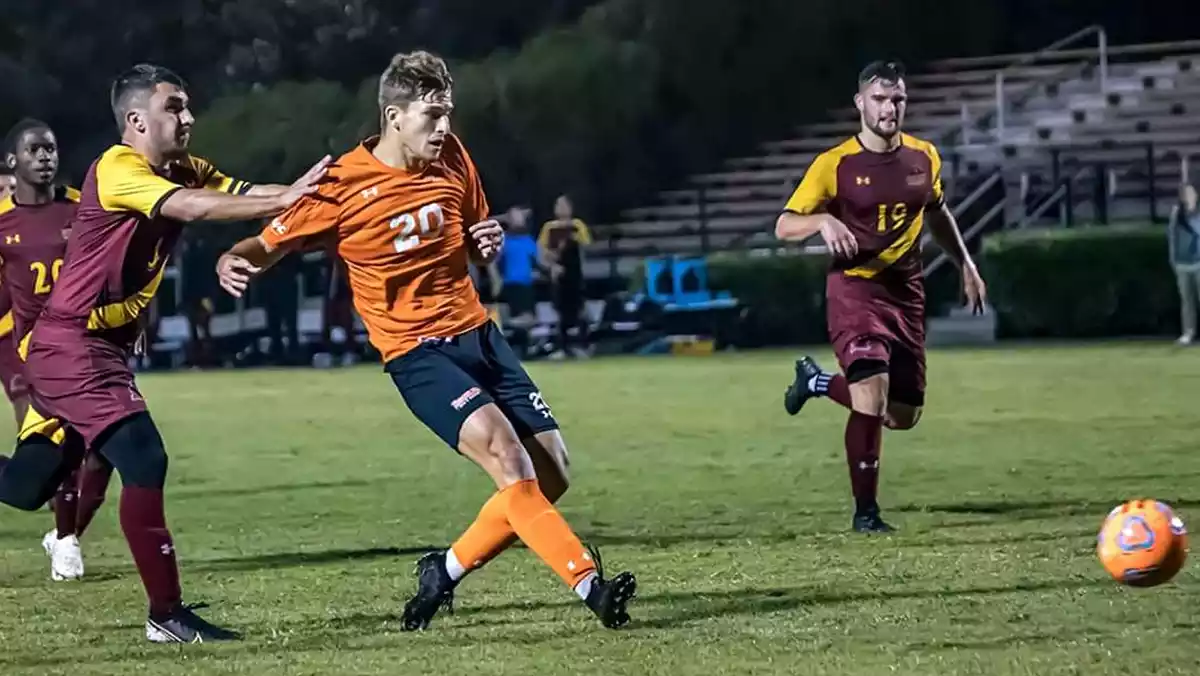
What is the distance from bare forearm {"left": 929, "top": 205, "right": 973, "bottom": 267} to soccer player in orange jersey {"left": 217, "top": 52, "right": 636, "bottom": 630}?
3.35 m

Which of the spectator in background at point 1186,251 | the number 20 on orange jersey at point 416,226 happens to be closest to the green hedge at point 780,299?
the spectator in background at point 1186,251

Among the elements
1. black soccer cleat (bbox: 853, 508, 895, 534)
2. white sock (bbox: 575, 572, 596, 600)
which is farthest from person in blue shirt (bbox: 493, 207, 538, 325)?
white sock (bbox: 575, 572, 596, 600)

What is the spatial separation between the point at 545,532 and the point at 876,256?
11.9 feet

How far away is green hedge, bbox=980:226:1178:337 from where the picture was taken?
84.1ft

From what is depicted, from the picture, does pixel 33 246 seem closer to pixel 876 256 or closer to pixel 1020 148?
pixel 876 256

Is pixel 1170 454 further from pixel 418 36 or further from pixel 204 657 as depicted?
pixel 418 36

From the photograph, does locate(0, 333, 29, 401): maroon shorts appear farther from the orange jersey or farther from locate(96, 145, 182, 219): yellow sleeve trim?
the orange jersey

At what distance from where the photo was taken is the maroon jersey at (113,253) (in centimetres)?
702

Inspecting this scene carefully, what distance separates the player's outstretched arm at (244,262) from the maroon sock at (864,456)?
3423 mm

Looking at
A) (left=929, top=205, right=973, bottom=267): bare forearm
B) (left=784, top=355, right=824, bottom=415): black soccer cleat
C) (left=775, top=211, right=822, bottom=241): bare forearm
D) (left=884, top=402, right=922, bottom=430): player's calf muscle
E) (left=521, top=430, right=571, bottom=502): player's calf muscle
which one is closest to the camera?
(left=521, top=430, right=571, bottom=502): player's calf muscle

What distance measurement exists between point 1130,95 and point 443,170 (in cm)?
2846

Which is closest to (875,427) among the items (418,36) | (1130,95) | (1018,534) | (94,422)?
(1018,534)

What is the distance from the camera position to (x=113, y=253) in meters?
7.15

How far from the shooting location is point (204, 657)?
6.61 m
